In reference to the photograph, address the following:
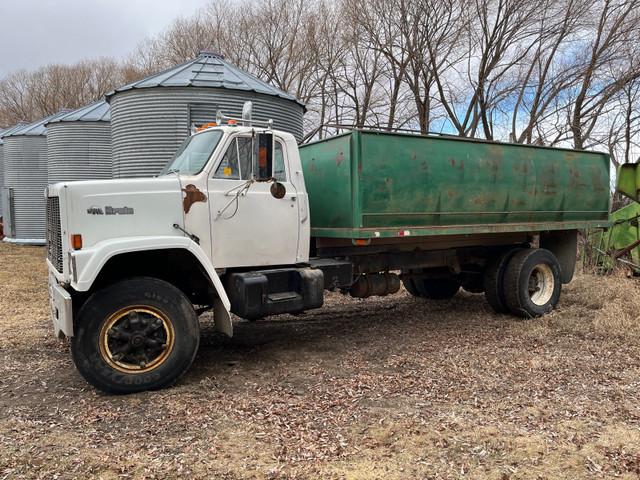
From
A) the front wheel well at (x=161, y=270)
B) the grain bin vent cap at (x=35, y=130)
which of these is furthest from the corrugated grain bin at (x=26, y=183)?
the front wheel well at (x=161, y=270)

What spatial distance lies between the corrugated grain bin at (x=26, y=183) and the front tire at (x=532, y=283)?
17247 millimetres

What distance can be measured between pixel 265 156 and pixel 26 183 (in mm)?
17717

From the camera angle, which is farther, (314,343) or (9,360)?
(314,343)

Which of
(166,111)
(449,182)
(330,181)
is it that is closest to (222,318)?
(330,181)

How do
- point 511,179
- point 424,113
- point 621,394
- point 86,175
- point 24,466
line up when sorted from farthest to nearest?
point 424,113 → point 86,175 → point 511,179 → point 621,394 → point 24,466

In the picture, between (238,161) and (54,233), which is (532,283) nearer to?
(238,161)

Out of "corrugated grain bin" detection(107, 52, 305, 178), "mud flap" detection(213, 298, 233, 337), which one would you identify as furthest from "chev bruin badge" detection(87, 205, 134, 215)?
"corrugated grain bin" detection(107, 52, 305, 178)

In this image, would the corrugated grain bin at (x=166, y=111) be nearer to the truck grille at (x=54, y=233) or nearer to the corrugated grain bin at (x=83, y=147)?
the corrugated grain bin at (x=83, y=147)

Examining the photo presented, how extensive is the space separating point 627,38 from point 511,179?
46.8ft

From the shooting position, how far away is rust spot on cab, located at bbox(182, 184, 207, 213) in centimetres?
480

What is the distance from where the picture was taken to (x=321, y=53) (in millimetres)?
25672

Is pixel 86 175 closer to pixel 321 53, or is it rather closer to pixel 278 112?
pixel 278 112

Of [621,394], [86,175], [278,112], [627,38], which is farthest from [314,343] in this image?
[627,38]

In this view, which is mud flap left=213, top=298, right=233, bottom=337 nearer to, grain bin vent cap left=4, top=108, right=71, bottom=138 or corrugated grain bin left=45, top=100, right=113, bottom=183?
corrugated grain bin left=45, top=100, right=113, bottom=183
